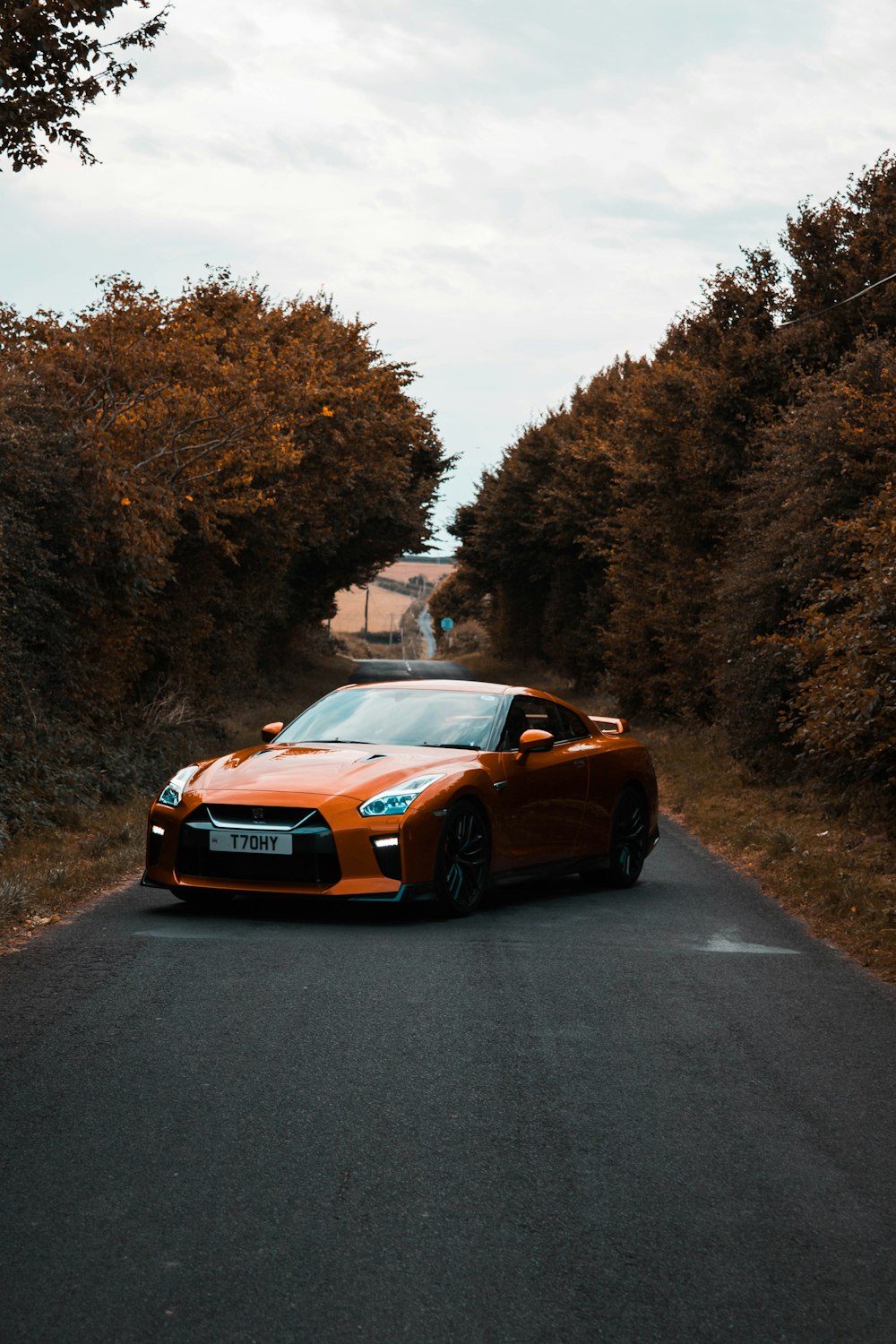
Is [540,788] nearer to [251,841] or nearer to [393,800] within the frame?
[393,800]

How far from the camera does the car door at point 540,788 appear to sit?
10461mm

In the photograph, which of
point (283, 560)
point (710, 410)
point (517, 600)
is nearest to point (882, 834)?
point (710, 410)

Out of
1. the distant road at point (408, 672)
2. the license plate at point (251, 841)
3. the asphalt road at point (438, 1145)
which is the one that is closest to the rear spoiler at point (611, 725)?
the license plate at point (251, 841)

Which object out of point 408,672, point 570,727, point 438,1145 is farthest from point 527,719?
point 408,672

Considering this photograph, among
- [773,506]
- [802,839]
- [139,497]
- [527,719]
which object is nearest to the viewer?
[527,719]

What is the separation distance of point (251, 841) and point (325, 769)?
0.81m

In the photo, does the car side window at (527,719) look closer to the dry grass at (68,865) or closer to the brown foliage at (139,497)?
the dry grass at (68,865)

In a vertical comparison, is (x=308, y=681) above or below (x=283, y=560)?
below

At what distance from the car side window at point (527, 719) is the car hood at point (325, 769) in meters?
0.49

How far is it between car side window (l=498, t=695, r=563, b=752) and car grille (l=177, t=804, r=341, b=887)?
6.18 feet

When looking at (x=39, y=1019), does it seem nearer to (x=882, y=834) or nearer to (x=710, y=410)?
(x=882, y=834)

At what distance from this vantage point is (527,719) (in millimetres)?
11180

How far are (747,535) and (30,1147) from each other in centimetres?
Result: 1957

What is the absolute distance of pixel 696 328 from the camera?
2762cm
